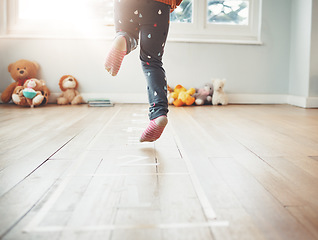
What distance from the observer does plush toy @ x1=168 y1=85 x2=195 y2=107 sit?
9.57ft

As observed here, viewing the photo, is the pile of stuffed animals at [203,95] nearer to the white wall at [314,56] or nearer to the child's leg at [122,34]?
the white wall at [314,56]

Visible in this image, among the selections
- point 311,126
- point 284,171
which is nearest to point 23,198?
point 284,171

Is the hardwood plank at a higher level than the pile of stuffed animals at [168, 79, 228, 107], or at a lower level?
lower

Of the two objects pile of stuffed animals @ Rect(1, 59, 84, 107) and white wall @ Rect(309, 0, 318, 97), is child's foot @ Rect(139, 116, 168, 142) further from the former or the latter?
white wall @ Rect(309, 0, 318, 97)

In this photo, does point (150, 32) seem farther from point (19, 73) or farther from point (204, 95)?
point (19, 73)

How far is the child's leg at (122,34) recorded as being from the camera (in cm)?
118

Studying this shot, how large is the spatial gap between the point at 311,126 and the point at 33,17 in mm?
2750

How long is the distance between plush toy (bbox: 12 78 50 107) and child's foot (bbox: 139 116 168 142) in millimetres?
1829

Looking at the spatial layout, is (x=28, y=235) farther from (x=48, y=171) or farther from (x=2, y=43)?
(x=2, y=43)

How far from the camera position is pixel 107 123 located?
73.9 inches

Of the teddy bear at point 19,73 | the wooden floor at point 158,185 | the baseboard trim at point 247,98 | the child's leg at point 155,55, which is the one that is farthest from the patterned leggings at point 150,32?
the teddy bear at point 19,73

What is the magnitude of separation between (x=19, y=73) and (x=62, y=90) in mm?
415

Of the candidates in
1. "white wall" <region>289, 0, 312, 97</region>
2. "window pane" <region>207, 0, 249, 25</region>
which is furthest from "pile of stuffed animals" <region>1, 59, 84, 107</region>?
"white wall" <region>289, 0, 312, 97</region>

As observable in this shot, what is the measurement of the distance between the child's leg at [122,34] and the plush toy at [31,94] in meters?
1.81
